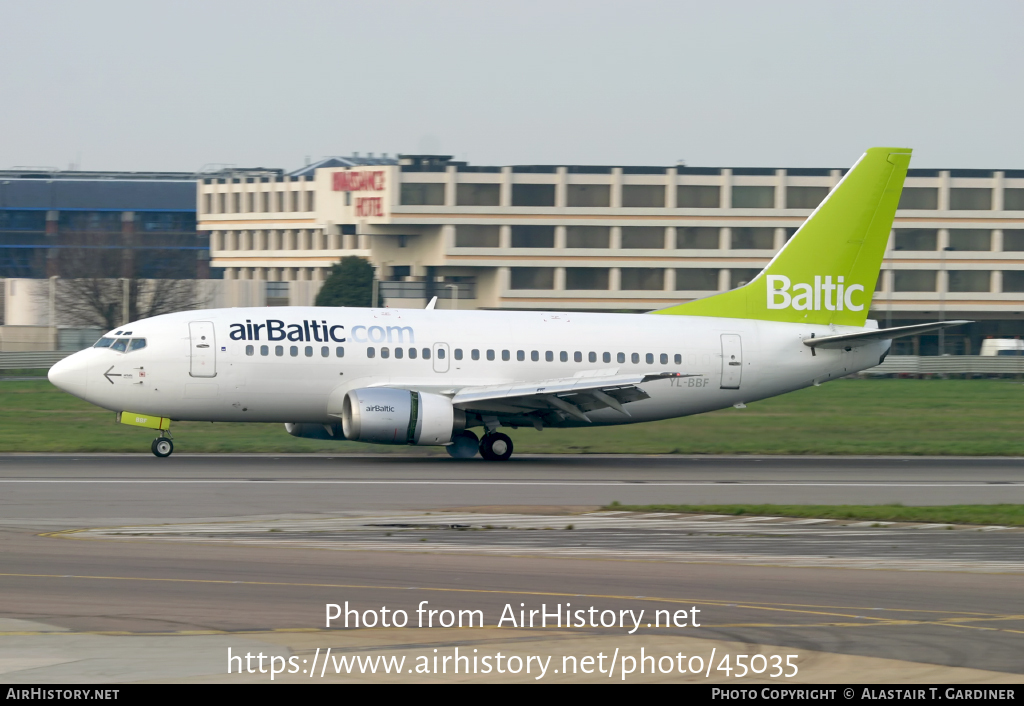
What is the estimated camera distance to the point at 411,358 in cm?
3281

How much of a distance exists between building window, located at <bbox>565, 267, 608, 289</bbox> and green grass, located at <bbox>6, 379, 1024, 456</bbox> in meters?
54.2

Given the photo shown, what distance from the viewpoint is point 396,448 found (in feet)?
120

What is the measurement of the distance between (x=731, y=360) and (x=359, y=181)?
76.7 m

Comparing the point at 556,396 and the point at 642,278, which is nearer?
the point at 556,396

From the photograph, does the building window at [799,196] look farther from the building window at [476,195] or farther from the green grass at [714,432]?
the green grass at [714,432]

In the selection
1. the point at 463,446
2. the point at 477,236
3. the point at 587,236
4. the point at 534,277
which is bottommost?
the point at 463,446

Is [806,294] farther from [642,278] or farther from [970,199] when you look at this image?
[970,199]

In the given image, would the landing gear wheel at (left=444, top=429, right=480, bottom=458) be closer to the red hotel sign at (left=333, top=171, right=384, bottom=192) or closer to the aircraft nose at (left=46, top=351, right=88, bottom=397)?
the aircraft nose at (left=46, top=351, right=88, bottom=397)

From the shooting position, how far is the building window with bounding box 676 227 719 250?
10469 cm

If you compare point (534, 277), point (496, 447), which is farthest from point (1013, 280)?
point (496, 447)

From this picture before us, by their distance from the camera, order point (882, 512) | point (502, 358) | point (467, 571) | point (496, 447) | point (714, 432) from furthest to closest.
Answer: point (714, 432) < point (502, 358) < point (496, 447) < point (882, 512) < point (467, 571)

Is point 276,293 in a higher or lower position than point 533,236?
lower

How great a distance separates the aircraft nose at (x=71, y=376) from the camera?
3141cm
